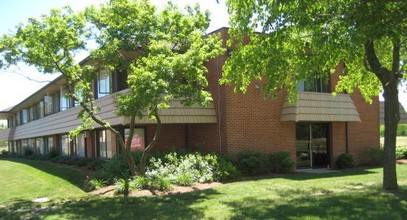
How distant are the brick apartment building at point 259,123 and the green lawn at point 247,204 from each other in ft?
14.9

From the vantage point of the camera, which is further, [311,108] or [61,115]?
[61,115]

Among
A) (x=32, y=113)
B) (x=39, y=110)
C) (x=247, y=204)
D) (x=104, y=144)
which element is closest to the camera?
(x=247, y=204)

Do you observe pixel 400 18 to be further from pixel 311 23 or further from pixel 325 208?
pixel 325 208

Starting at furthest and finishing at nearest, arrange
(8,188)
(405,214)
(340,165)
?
(340,165)
(8,188)
(405,214)

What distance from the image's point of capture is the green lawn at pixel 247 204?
30.0ft

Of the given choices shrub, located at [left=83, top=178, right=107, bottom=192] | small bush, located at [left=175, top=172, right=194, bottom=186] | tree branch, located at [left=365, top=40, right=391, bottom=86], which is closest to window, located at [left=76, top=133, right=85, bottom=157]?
shrub, located at [left=83, top=178, right=107, bottom=192]

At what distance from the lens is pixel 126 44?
1422 cm

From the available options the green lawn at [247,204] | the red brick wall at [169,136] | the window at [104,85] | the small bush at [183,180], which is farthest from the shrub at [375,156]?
the window at [104,85]

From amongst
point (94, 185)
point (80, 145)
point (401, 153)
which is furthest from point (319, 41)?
point (80, 145)

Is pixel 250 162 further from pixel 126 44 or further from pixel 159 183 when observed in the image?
pixel 126 44

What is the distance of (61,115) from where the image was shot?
28.6 metres

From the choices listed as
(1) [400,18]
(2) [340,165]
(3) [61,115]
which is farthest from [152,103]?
(3) [61,115]

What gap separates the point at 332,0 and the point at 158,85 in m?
4.93

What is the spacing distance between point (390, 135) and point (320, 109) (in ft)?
27.5
